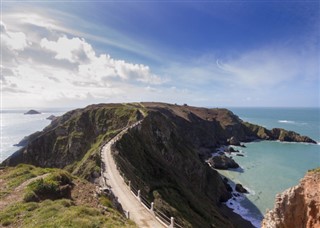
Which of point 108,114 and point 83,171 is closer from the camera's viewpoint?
point 83,171

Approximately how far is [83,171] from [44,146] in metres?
52.1

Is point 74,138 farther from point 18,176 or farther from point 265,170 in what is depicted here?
point 265,170

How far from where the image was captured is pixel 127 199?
2833 centimetres

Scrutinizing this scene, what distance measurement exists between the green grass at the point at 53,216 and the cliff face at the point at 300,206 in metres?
11.0

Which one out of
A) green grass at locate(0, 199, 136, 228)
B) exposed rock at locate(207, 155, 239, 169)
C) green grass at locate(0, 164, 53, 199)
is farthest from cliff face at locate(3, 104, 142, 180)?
green grass at locate(0, 199, 136, 228)

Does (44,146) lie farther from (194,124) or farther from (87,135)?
(194,124)

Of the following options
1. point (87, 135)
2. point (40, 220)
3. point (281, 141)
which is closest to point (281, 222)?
point (40, 220)

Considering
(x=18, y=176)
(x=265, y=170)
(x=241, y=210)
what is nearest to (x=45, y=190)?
(x=18, y=176)

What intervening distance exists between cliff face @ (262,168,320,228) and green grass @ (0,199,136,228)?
434 inches

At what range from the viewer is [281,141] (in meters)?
170

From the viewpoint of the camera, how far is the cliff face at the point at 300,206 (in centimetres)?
1864

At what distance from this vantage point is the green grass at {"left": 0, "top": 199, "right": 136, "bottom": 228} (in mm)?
15859

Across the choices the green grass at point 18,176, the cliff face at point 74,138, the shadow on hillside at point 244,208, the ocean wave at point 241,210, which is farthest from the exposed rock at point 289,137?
the green grass at point 18,176

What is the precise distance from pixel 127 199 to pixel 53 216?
1196 cm
